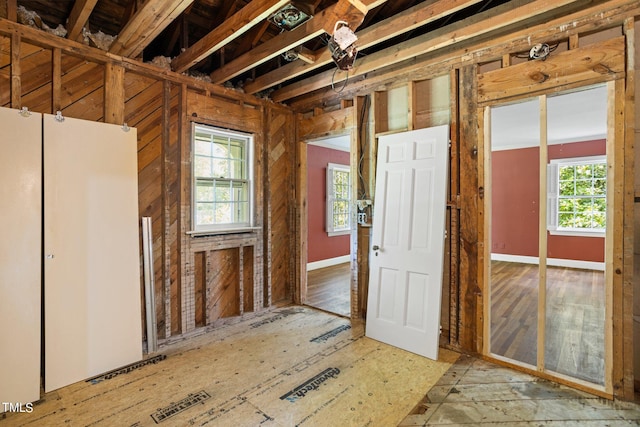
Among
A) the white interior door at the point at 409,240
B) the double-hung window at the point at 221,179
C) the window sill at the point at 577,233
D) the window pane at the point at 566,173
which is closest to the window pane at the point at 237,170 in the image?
the double-hung window at the point at 221,179

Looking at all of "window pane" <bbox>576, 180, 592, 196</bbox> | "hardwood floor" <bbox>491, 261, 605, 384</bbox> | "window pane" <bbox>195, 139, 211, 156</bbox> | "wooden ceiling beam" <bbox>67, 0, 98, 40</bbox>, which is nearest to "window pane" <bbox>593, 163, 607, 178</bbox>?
"window pane" <bbox>576, 180, 592, 196</bbox>

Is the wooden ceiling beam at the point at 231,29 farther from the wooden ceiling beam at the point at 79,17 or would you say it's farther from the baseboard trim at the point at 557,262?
the baseboard trim at the point at 557,262

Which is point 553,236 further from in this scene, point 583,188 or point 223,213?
point 223,213

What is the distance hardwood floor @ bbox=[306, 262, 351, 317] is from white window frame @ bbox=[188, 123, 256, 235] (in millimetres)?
1492

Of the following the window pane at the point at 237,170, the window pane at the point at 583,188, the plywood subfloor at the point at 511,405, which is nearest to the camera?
the plywood subfloor at the point at 511,405

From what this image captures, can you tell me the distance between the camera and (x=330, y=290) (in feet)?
16.5

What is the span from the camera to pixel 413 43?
2.86 m

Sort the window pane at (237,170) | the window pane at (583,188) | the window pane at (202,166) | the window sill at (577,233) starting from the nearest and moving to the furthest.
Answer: the window pane at (202,166)
the window pane at (237,170)
the window sill at (577,233)
the window pane at (583,188)

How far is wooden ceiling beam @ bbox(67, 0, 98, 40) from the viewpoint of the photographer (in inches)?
89.4

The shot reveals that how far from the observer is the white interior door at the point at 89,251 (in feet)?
7.83

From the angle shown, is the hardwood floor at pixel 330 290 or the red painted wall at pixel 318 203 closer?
the hardwood floor at pixel 330 290

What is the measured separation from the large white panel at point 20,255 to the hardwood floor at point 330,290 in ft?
9.50

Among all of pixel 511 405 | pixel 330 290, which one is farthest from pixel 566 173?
pixel 511 405

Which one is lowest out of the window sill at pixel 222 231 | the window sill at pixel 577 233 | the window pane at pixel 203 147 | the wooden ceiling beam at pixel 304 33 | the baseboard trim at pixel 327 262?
the baseboard trim at pixel 327 262
